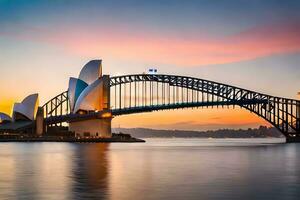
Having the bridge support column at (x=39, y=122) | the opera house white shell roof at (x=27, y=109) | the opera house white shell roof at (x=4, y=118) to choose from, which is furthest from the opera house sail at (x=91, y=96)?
the opera house white shell roof at (x=4, y=118)

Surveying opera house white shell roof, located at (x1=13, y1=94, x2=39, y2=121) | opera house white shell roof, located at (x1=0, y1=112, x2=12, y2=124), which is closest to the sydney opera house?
opera house white shell roof, located at (x1=13, y1=94, x2=39, y2=121)

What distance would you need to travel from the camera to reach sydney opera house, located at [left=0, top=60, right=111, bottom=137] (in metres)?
141

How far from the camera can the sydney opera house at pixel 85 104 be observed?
5566 inches

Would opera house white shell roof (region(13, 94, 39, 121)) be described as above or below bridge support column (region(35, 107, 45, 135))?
above

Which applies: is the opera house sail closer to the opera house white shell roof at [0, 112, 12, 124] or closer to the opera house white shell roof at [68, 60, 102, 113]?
the opera house white shell roof at [68, 60, 102, 113]

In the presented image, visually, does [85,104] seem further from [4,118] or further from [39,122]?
[4,118]

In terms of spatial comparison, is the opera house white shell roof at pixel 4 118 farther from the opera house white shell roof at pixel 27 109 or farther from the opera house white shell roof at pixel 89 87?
the opera house white shell roof at pixel 89 87

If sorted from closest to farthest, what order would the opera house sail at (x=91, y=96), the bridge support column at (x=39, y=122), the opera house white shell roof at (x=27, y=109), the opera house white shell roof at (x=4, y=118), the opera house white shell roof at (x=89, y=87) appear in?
the opera house white shell roof at (x=89, y=87)
the opera house sail at (x=91, y=96)
the bridge support column at (x=39, y=122)
the opera house white shell roof at (x=27, y=109)
the opera house white shell roof at (x=4, y=118)

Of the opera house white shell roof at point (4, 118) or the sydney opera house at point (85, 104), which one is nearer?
the sydney opera house at point (85, 104)

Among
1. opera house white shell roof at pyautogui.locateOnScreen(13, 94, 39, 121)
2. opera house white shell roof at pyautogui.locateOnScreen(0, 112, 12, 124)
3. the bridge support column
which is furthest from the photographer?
opera house white shell roof at pyautogui.locateOnScreen(0, 112, 12, 124)

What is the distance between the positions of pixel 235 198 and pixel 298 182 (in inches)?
339

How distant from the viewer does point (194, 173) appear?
37281mm

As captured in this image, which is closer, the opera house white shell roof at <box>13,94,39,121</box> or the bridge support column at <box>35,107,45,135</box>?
the bridge support column at <box>35,107,45,135</box>

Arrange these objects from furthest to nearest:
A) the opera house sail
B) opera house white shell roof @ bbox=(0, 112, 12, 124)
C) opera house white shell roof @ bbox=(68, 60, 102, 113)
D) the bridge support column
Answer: opera house white shell roof @ bbox=(0, 112, 12, 124) < the bridge support column < the opera house sail < opera house white shell roof @ bbox=(68, 60, 102, 113)
